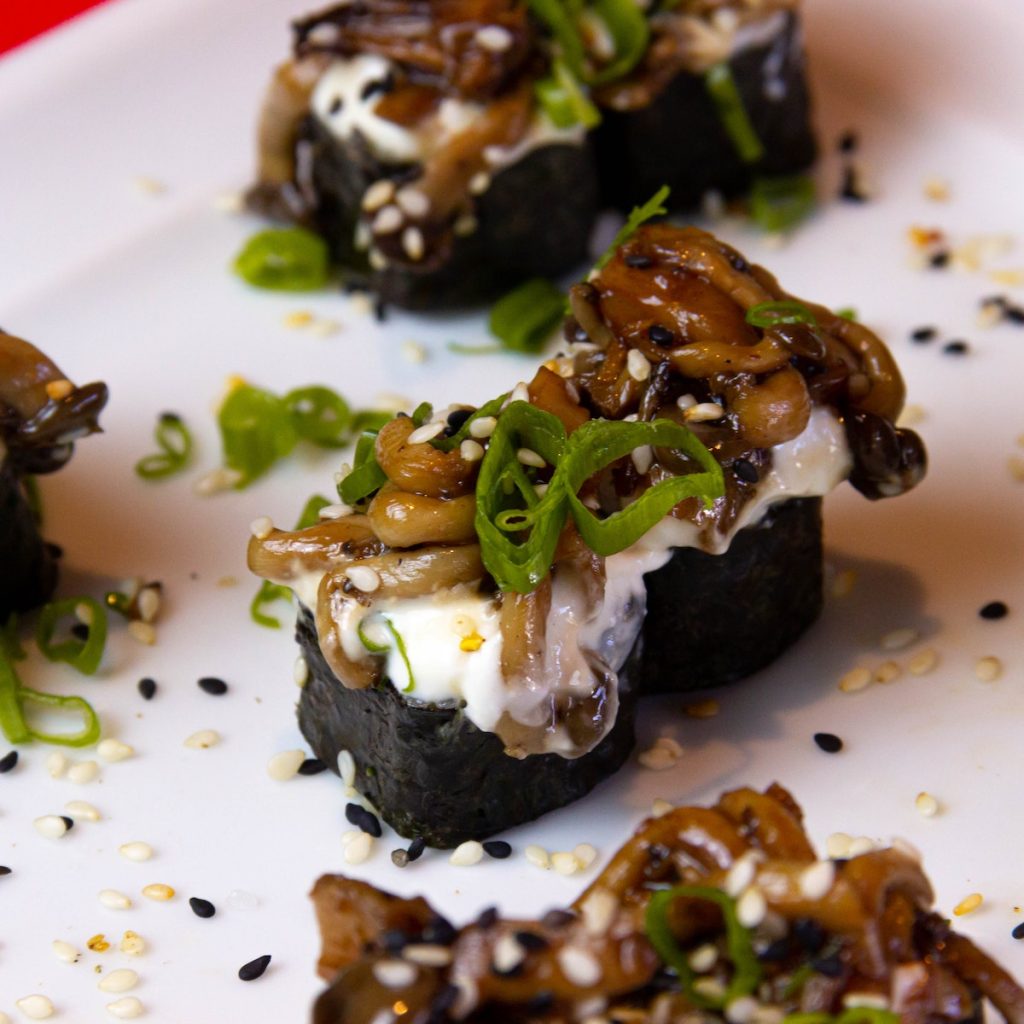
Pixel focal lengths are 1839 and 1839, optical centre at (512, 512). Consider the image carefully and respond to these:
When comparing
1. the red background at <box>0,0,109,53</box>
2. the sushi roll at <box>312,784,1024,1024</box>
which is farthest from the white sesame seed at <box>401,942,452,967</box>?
the red background at <box>0,0,109,53</box>

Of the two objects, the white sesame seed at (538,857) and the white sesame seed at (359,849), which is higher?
the white sesame seed at (359,849)

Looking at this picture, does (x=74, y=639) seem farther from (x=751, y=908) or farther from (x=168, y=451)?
(x=751, y=908)

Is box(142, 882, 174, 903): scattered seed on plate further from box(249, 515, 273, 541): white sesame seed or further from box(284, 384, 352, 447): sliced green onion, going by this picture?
box(284, 384, 352, 447): sliced green onion

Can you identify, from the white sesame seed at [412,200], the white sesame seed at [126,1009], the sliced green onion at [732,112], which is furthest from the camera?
the sliced green onion at [732,112]

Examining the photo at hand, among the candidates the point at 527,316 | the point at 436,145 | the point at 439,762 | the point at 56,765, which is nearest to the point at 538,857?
the point at 439,762

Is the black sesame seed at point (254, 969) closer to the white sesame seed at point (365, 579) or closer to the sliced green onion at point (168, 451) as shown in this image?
the white sesame seed at point (365, 579)

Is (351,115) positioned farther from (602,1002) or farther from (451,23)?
(602,1002)

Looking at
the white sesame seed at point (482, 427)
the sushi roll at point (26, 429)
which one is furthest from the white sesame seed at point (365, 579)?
the sushi roll at point (26, 429)
